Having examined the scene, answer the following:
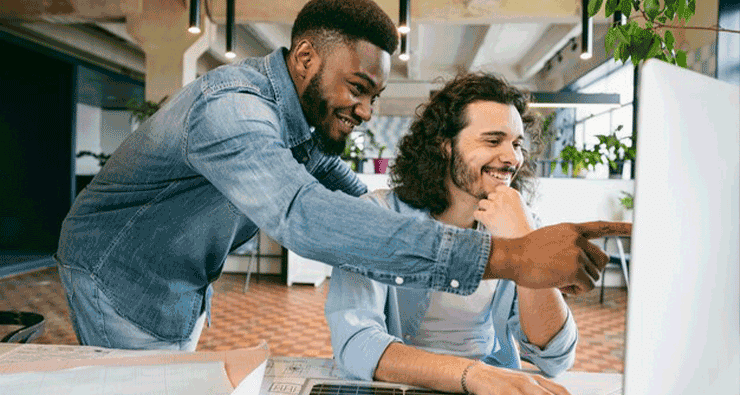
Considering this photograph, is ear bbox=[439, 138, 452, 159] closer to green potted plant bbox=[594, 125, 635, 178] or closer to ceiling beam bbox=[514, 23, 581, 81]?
green potted plant bbox=[594, 125, 635, 178]

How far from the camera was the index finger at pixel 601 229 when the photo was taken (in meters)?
0.66

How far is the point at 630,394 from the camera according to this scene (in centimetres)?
39

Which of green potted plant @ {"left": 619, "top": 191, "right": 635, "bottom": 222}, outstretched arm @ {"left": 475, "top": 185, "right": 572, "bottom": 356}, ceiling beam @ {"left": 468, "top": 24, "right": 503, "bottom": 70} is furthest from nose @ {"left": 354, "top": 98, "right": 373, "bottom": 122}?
ceiling beam @ {"left": 468, "top": 24, "right": 503, "bottom": 70}

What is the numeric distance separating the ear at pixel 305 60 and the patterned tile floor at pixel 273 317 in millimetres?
2696

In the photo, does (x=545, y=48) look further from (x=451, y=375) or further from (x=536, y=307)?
(x=451, y=375)

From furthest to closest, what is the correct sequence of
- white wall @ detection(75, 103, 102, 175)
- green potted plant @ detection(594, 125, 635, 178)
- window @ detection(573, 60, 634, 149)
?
1. white wall @ detection(75, 103, 102, 175)
2. window @ detection(573, 60, 634, 149)
3. green potted plant @ detection(594, 125, 635, 178)

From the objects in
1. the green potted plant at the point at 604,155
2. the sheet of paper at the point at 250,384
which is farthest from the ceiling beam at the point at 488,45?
the sheet of paper at the point at 250,384

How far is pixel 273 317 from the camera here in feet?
14.8

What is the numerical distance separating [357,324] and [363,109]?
0.41 metres

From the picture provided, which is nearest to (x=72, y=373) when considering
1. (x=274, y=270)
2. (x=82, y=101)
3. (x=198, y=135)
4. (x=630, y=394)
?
(x=198, y=135)

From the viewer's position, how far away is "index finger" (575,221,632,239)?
663mm

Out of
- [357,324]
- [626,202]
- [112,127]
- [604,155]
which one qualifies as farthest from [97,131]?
[357,324]

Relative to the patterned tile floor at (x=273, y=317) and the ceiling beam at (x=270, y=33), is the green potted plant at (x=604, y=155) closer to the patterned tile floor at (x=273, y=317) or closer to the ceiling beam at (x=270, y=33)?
the patterned tile floor at (x=273, y=317)

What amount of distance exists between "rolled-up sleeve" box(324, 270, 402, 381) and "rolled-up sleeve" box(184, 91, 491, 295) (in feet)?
0.85
